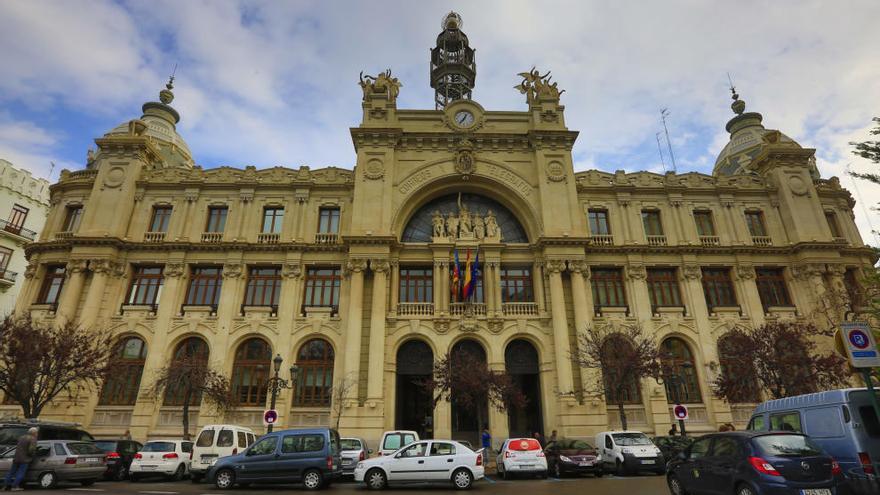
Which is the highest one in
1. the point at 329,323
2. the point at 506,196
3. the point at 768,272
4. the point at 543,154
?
the point at 543,154

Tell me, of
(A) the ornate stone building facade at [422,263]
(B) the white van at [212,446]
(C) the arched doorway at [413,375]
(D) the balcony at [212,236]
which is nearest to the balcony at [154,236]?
(A) the ornate stone building facade at [422,263]

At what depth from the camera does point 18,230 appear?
38656 mm

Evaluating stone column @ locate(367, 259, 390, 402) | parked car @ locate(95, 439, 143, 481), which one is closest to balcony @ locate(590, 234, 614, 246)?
stone column @ locate(367, 259, 390, 402)

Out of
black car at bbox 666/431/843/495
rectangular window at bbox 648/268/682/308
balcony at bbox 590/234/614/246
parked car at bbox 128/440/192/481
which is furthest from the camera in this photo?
balcony at bbox 590/234/614/246

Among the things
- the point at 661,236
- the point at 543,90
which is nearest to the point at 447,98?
the point at 543,90

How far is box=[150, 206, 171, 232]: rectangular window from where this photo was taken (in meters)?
30.7

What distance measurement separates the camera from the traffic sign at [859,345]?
28.3 feet

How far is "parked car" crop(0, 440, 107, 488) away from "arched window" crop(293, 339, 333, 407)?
11.6 m

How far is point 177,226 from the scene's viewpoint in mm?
30297

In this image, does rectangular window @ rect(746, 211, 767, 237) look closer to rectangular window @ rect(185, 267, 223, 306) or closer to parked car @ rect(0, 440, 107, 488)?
rectangular window @ rect(185, 267, 223, 306)

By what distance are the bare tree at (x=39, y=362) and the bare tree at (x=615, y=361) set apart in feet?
84.5

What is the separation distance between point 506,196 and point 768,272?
19.1 metres

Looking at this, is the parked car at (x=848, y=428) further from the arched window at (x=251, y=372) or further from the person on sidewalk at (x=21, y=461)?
the arched window at (x=251, y=372)

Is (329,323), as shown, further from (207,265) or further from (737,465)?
(737,465)
